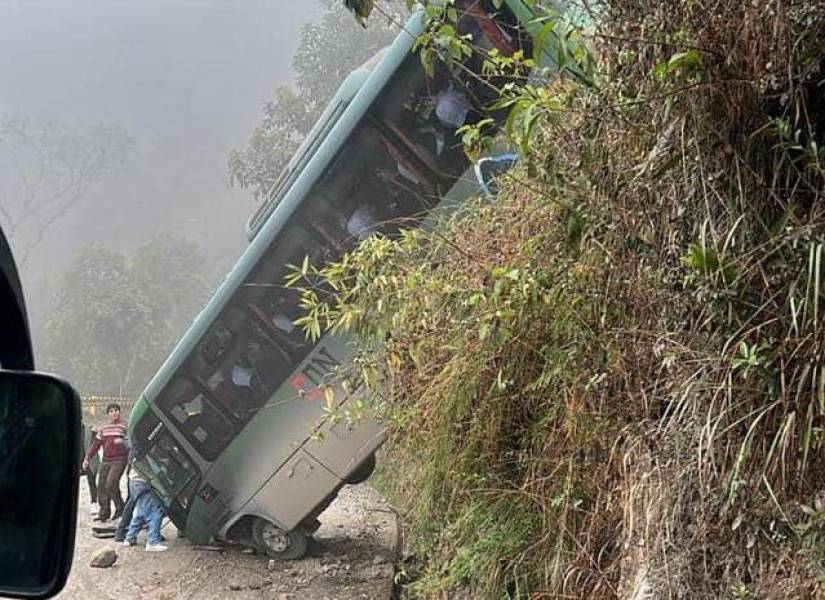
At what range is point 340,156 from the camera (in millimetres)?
5684

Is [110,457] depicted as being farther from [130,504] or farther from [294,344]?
[294,344]

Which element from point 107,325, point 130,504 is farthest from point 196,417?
point 107,325

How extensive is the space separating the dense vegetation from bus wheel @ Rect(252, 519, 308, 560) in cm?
360

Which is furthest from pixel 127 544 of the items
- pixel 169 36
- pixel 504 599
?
pixel 169 36

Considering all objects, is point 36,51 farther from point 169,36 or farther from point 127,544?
point 127,544

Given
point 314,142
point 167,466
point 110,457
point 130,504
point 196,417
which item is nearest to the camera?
point 196,417

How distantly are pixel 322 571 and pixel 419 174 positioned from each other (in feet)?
11.5

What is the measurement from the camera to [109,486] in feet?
25.4

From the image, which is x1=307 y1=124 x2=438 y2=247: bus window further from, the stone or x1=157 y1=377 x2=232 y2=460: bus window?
the stone

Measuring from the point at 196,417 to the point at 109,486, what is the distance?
193 cm

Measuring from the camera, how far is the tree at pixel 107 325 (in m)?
22.0

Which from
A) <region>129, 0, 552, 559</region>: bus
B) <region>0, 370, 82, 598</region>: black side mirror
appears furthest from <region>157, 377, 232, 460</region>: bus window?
<region>0, 370, 82, 598</region>: black side mirror

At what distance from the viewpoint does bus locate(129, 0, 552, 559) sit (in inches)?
214

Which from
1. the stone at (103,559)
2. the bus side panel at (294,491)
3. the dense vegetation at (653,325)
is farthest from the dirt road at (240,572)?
the dense vegetation at (653,325)
